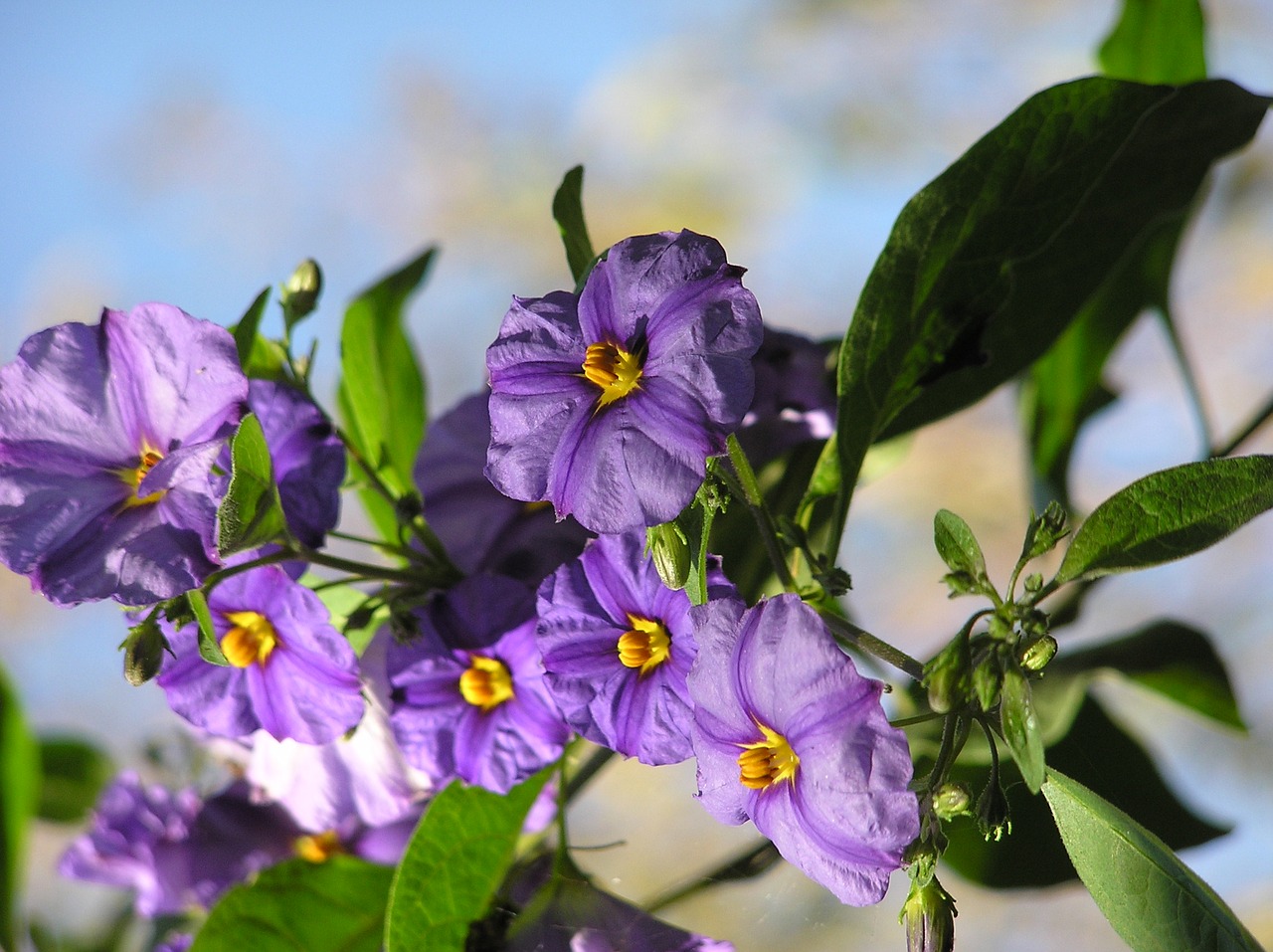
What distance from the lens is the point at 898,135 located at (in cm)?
205

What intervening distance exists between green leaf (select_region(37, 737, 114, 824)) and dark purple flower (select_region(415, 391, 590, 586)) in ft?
2.35

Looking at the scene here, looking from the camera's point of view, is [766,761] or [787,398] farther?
[787,398]

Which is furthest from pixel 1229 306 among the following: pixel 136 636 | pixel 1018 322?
pixel 136 636

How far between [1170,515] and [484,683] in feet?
0.96

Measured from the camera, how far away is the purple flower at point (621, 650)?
0.44 m

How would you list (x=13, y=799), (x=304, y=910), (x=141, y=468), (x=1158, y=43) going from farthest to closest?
1. (x=13, y=799)
2. (x=1158, y=43)
3. (x=304, y=910)
4. (x=141, y=468)

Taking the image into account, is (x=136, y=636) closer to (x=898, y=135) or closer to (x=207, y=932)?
(x=207, y=932)

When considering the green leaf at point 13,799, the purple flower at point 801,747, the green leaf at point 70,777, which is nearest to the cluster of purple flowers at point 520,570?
the purple flower at point 801,747

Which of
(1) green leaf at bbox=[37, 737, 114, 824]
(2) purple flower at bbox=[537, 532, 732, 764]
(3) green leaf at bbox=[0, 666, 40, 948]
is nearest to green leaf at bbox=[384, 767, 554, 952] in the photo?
(2) purple flower at bbox=[537, 532, 732, 764]

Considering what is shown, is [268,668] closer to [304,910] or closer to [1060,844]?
[304,910]

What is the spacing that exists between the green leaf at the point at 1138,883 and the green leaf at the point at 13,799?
2.65 ft

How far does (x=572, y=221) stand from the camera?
45 cm

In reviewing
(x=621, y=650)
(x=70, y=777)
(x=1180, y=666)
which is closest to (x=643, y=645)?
(x=621, y=650)

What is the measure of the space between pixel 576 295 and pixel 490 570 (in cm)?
17
